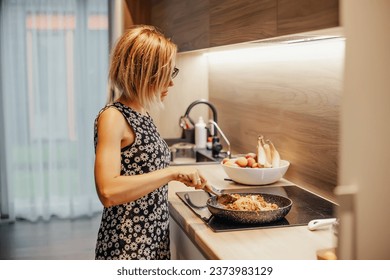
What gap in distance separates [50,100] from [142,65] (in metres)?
2.84

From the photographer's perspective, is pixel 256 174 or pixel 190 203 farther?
pixel 256 174

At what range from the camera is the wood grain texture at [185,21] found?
223 centimetres

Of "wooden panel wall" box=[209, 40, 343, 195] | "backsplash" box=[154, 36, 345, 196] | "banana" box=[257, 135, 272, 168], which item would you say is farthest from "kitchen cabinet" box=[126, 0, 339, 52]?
"banana" box=[257, 135, 272, 168]

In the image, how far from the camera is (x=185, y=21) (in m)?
2.48

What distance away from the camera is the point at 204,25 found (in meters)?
2.21

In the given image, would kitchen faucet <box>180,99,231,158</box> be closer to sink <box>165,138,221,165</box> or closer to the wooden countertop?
sink <box>165,138,221,165</box>

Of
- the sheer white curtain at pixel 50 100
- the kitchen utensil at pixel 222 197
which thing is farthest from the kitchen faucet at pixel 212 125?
the sheer white curtain at pixel 50 100

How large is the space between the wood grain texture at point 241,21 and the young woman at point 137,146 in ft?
0.94

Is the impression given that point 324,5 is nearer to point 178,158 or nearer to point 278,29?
point 278,29

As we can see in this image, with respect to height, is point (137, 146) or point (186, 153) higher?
point (137, 146)

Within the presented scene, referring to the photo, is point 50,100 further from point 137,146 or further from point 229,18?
point 137,146

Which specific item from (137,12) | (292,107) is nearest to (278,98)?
(292,107)

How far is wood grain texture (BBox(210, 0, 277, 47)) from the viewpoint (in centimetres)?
155

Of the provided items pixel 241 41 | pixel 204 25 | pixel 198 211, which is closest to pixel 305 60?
pixel 241 41
